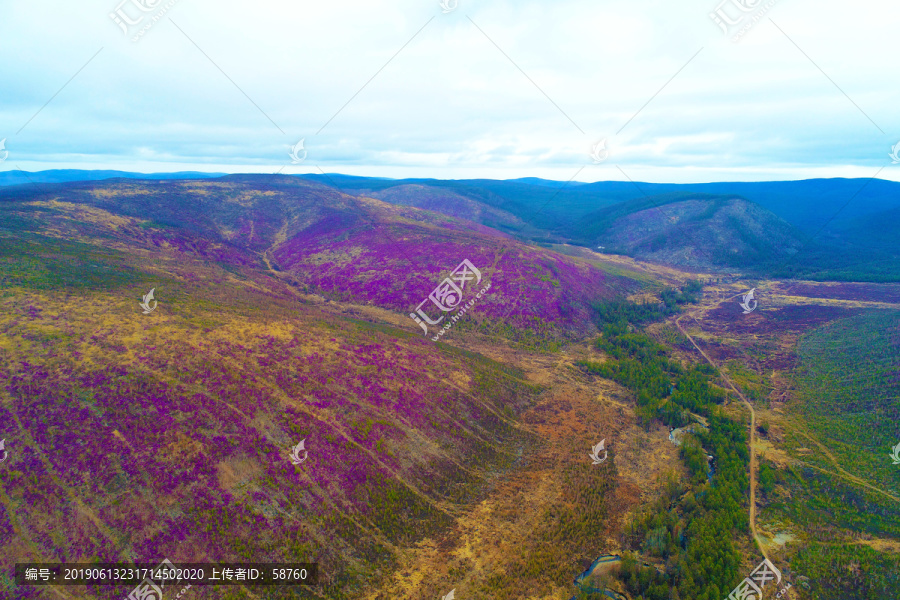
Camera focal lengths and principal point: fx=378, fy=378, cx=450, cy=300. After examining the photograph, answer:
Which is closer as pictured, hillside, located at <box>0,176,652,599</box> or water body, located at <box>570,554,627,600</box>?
water body, located at <box>570,554,627,600</box>

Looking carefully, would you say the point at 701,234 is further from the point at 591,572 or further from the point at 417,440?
the point at 591,572

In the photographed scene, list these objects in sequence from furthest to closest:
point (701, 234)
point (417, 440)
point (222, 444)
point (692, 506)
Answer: point (701, 234), point (417, 440), point (692, 506), point (222, 444)

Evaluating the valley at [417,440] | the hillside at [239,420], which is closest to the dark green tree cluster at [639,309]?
the hillside at [239,420]

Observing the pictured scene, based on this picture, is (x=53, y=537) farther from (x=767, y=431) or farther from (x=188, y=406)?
(x=767, y=431)

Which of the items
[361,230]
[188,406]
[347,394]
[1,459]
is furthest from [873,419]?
[361,230]

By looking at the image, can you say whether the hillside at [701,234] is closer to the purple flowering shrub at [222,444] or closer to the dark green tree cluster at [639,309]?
the dark green tree cluster at [639,309]

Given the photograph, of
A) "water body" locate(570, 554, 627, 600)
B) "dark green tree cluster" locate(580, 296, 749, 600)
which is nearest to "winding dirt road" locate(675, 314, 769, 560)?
"dark green tree cluster" locate(580, 296, 749, 600)

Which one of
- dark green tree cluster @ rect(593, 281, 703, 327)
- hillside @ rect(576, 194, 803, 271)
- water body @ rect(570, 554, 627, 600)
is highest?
hillside @ rect(576, 194, 803, 271)

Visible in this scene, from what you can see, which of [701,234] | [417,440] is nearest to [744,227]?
[701,234]

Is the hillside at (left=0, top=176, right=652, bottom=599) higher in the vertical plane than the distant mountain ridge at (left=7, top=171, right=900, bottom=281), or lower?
lower

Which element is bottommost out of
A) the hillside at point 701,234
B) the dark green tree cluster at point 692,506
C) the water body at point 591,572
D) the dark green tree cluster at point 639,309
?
the water body at point 591,572

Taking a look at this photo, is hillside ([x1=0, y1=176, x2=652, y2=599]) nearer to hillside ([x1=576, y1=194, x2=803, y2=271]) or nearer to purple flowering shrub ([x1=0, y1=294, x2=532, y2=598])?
purple flowering shrub ([x1=0, y1=294, x2=532, y2=598])
